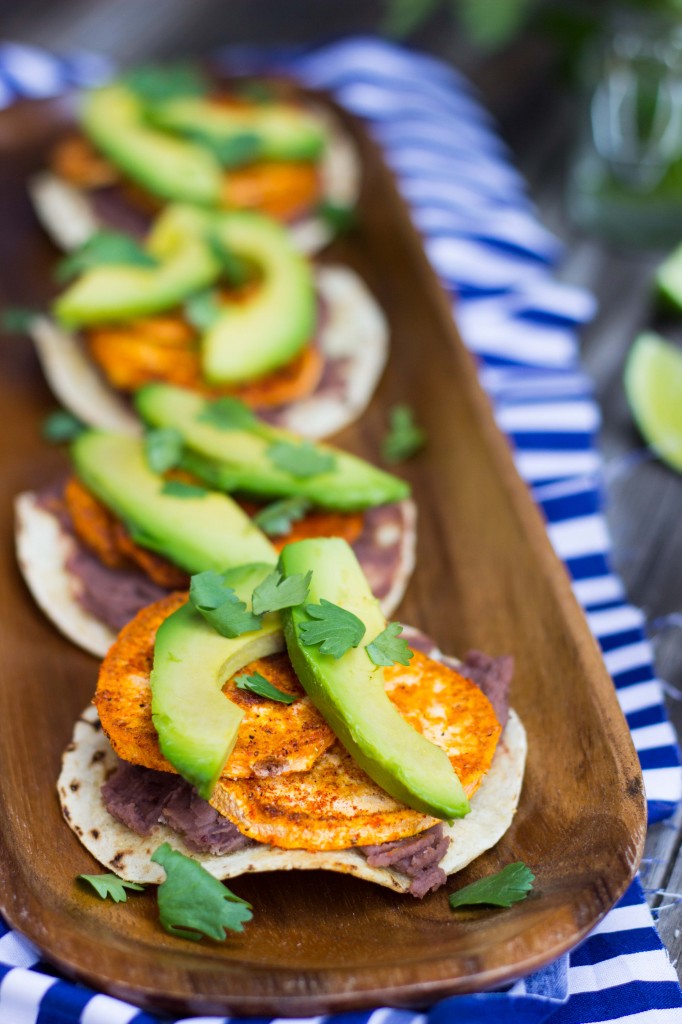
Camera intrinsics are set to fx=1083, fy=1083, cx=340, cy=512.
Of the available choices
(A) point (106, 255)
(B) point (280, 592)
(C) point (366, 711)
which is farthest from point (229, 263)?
(C) point (366, 711)

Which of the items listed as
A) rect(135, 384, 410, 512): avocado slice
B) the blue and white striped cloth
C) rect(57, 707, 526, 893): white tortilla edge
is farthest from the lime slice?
rect(57, 707, 526, 893): white tortilla edge

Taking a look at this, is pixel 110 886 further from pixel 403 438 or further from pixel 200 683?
pixel 403 438

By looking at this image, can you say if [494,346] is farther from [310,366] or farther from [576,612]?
[576,612]

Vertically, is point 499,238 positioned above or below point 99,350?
below

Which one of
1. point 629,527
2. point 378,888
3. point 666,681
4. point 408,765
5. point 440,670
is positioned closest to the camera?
point 408,765

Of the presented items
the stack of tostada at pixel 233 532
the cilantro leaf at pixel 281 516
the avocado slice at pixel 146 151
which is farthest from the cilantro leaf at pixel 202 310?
the cilantro leaf at pixel 281 516

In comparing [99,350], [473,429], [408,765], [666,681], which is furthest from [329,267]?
[408,765]

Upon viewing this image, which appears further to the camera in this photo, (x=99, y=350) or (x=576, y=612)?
(x=99, y=350)

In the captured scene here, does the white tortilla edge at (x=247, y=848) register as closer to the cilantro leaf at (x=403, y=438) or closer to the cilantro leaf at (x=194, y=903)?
the cilantro leaf at (x=194, y=903)
